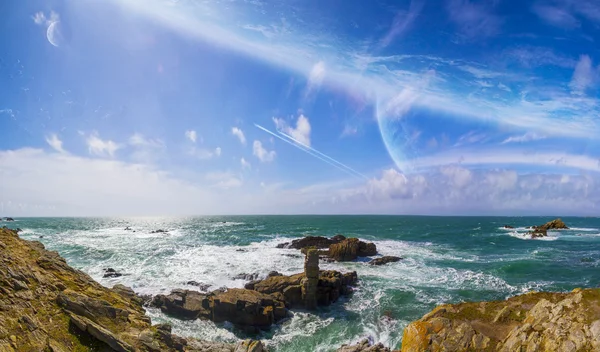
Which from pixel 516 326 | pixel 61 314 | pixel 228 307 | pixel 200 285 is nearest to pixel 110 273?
pixel 200 285

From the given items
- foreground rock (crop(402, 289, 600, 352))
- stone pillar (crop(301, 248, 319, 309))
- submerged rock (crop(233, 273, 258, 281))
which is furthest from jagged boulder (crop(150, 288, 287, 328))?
foreground rock (crop(402, 289, 600, 352))

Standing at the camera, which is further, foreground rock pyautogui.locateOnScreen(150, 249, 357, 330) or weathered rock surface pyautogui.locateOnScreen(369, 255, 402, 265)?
weathered rock surface pyautogui.locateOnScreen(369, 255, 402, 265)

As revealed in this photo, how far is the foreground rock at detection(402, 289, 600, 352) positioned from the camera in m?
9.53

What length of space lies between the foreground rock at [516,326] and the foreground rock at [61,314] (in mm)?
10765

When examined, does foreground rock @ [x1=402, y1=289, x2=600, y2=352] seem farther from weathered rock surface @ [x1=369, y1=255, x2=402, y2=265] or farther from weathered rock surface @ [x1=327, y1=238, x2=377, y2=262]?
weathered rock surface @ [x1=327, y1=238, x2=377, y2=262]

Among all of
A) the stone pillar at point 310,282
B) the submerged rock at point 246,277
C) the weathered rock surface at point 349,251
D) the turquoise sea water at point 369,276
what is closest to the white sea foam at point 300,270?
the turquoise sea water at point 369,276

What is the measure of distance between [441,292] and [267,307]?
18804mm

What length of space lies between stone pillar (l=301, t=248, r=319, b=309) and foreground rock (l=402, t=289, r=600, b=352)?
1839 cm

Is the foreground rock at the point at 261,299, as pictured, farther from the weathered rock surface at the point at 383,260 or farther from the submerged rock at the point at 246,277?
the weathered rock surface at the point at 383,260

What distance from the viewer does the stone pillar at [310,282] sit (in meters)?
30.0

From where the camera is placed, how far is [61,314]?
13.3 metres

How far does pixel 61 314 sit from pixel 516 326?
17861 mm

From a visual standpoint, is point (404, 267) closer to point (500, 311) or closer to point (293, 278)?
point (293, 278)

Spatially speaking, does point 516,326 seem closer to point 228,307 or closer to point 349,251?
Result: point 228,307
